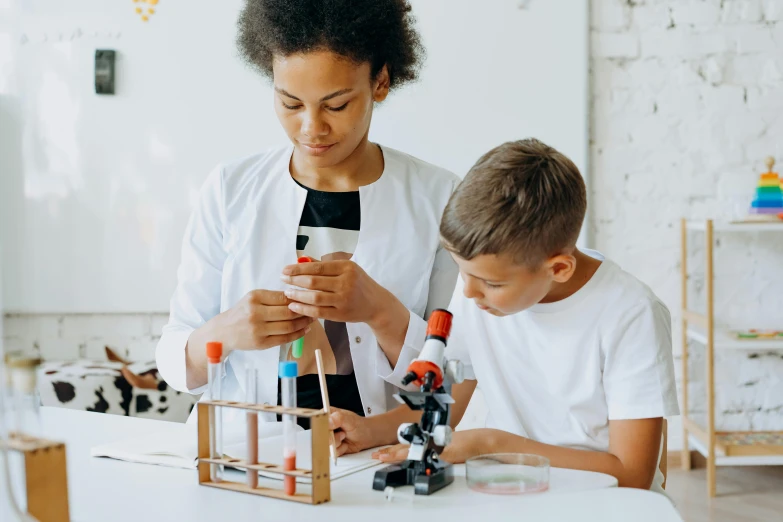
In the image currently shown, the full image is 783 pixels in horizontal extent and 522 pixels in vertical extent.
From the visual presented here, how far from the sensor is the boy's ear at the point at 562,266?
128cm

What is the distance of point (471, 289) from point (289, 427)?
389mm

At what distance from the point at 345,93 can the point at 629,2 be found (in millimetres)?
2264

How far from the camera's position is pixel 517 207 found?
4.09 ft

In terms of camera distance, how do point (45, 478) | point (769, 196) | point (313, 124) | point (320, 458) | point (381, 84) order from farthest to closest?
1. point (769, 196)
2. point (381, 84)
3. point (313, 124)
4. point (320, 458)
5. point (45, 478)

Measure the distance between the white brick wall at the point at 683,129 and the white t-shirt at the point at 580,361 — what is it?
2.07 meters

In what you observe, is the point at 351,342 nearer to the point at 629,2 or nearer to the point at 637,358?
the point at 637,358

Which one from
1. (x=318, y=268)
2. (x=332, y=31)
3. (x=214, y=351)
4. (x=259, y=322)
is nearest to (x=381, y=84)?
(x=332, y=31)

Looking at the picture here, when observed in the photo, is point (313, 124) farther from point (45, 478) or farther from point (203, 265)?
point (45, 478)

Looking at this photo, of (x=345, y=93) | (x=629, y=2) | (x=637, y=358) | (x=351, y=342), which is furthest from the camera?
(x=629, y=2)

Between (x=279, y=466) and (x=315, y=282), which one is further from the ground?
(x=315, y=282)

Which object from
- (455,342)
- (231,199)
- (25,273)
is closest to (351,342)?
(455,342)

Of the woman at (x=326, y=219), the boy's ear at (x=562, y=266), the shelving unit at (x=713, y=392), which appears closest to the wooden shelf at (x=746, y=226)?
the shelving unit at (x=713, y=392)

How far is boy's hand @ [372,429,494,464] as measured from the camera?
3.83ft

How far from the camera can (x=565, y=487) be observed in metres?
1.07
